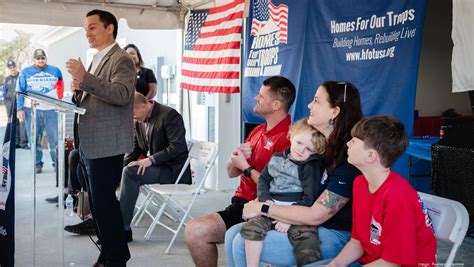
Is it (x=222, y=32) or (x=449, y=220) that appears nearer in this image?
(x=449, y=220)

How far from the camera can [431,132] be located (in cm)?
764

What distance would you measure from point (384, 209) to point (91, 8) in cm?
460

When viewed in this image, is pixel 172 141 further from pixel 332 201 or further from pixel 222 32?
pixel 332 201

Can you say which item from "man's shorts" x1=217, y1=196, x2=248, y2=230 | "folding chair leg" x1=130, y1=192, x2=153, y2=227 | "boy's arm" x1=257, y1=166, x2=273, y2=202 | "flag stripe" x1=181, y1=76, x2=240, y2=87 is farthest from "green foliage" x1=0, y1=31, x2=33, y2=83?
"boy's arm" x1=257, y1=166, x2=273, y2=202

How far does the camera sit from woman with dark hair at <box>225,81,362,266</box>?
7.00 ft

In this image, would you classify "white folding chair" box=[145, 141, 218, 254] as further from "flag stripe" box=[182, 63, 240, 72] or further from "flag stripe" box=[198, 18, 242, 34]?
"flag stripe" box=[198, 18, 242, 34]

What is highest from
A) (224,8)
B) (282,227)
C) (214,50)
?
(224,8)

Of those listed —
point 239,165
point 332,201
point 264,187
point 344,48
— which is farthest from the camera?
point 344,48

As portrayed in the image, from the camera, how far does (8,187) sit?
2.89 metres

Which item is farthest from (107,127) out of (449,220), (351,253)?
(449,220)

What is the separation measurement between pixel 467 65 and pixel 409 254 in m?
1.49

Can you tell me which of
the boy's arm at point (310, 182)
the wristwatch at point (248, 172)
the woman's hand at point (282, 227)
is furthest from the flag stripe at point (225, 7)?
the woman's hand at point (282, 227)

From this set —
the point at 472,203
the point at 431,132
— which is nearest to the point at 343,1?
the point at 472,203

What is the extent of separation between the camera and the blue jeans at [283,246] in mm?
2139
